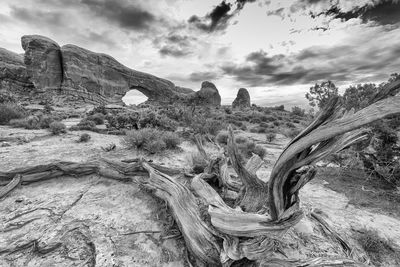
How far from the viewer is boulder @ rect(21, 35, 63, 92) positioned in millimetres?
29891

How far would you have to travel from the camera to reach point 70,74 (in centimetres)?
3250

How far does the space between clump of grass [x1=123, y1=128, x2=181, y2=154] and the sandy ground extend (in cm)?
190

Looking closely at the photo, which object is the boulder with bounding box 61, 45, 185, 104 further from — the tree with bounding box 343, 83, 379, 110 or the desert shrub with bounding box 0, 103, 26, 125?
the tree with bounding box 343, 83, 379, 110

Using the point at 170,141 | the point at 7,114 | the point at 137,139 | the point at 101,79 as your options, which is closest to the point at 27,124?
the point at 7,114

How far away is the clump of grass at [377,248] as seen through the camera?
258cm

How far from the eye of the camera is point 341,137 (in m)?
1.67

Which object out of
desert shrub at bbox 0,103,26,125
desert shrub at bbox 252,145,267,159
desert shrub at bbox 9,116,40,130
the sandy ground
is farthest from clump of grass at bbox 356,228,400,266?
desert shrub at bbox 0,103,26,125

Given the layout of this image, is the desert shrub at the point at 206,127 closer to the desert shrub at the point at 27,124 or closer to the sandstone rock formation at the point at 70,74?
the desert shrub at the point at 27,124

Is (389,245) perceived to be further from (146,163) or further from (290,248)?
(146,163)

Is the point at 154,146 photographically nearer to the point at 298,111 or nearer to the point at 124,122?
the point at 124,122

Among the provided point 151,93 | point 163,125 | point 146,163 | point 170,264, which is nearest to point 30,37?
point 151,93

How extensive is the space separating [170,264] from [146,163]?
7.10 feet

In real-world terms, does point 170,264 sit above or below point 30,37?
below

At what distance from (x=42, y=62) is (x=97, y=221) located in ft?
129
